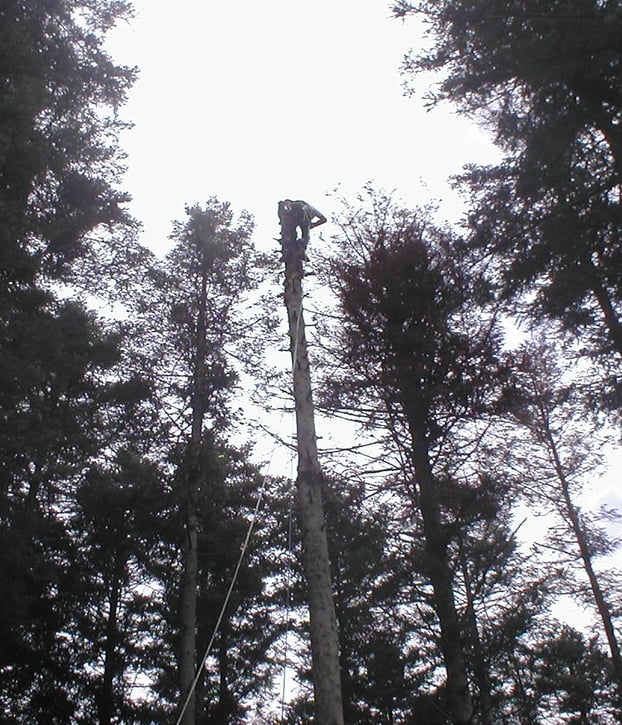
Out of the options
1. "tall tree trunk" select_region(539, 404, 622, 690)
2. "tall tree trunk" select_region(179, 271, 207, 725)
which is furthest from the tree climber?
"tall tree trunk" select_region(539, 404, 622, 690)

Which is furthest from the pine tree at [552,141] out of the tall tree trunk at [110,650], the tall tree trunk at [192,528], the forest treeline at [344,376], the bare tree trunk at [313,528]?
the tall tree trunk at [110,650]

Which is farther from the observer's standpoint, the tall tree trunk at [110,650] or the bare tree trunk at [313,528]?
the tall tree trunk at [110,650]

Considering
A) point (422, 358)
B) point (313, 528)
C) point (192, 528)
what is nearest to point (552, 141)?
point (422, 358)

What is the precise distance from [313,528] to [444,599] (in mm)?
2591

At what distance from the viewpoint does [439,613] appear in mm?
7762

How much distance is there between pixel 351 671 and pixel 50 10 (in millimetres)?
20647

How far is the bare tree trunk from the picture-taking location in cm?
565

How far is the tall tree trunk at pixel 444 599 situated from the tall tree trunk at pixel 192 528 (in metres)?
4.98

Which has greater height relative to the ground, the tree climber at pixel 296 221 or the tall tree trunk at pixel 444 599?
the tree climber at pixel 296 221

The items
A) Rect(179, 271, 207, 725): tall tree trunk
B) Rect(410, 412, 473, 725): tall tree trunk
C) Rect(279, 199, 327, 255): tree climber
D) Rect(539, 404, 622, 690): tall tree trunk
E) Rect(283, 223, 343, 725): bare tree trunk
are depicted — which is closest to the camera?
Rect(283, 223, 343, 725): bare tree trunk

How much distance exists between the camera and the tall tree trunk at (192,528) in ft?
35.2

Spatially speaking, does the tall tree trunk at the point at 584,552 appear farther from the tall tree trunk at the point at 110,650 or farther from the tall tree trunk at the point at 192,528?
the tall tree trunk at the point at 110,650

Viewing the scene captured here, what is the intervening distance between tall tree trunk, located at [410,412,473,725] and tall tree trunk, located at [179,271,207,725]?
4985mm

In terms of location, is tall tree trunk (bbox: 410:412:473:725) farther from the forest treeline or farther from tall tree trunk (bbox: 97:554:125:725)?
tall tree trunk (bbox: 97:554:125:725)
